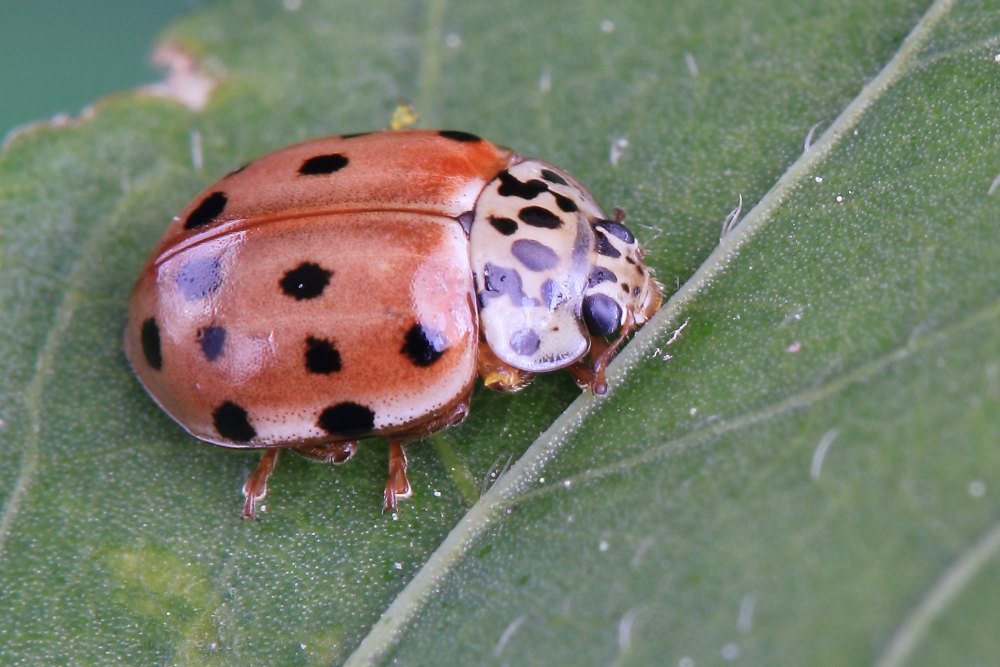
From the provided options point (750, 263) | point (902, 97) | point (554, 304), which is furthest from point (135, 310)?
point (902, 97)

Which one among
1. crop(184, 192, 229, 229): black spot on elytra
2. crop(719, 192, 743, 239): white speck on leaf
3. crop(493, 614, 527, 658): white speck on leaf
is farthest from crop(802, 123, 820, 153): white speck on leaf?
crop(184, 192, 229, 229): black spot on elytra

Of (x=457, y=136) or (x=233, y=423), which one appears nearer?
(x=233, y=423)

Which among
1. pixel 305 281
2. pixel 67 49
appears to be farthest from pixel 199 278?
pixel 67 49

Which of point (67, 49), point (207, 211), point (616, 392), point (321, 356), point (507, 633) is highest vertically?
point (67, 49)

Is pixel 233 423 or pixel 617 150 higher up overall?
pixel 617 150

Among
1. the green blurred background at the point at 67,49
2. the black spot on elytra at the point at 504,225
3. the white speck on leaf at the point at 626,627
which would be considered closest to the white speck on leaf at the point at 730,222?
the black spot on elytra at the point at 504,225

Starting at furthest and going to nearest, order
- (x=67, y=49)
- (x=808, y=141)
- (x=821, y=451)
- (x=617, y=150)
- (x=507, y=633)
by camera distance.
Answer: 1. (x=67, y=49)
2. (x=617, y=150)
3. (x=808, y=141)
4. (x=507, y=633)
5. (x=821, y=451)

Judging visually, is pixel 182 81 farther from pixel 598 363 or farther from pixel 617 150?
pixel 598 363

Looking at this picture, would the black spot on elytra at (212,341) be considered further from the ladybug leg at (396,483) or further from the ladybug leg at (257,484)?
the ladybug leg at (396,483)

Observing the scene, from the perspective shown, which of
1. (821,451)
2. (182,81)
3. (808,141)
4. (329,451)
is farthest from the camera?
(182,81)
